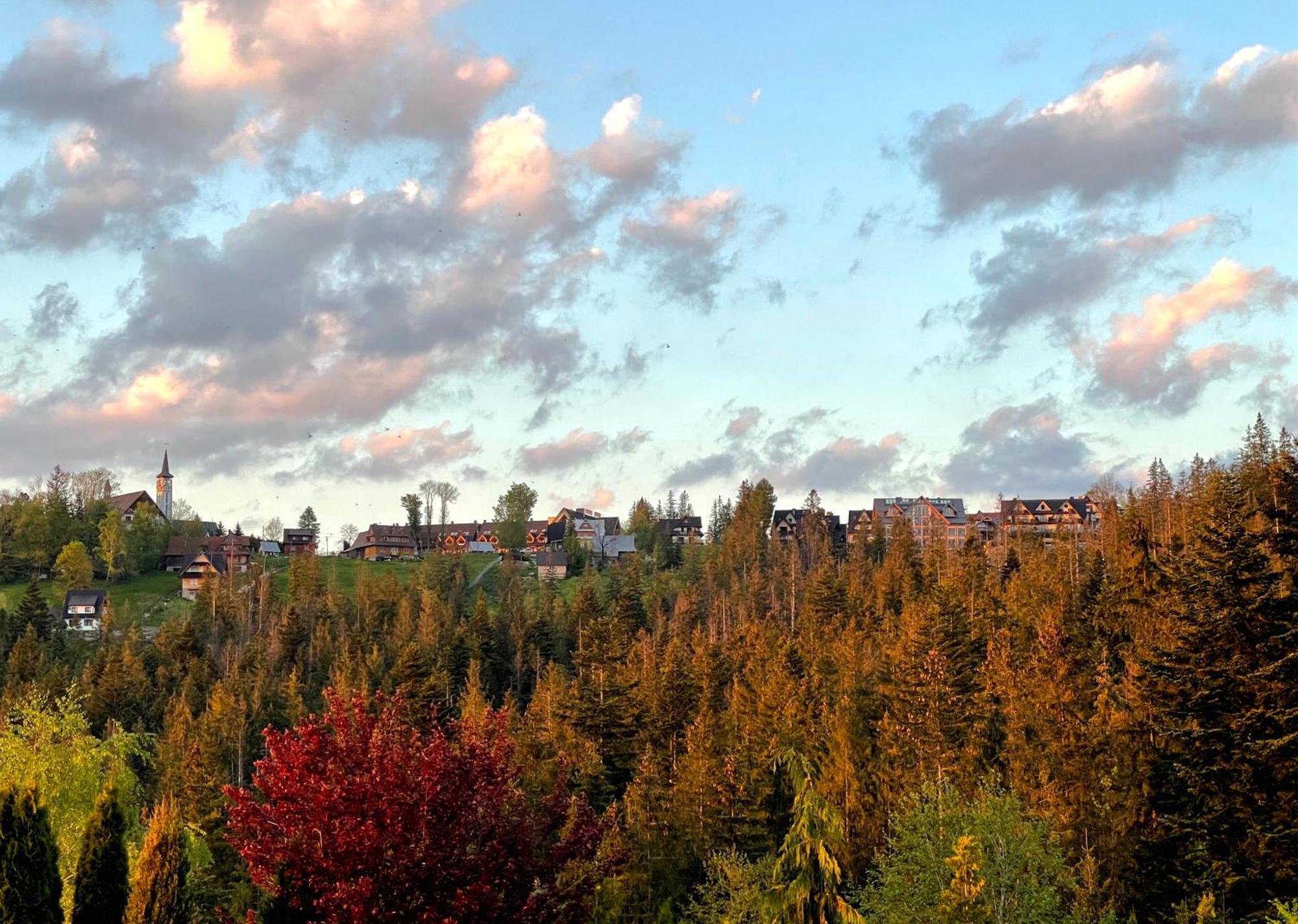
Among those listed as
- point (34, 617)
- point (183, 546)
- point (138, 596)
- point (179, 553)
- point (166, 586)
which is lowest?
point (34, 617)

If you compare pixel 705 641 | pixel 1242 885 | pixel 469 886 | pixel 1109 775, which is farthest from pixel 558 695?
pixel 469 886

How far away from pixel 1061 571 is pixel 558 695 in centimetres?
4115

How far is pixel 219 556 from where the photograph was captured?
17012 cm

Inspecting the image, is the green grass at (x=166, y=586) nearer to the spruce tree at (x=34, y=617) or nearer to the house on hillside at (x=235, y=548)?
the house on hillside at (x=235, y=548)

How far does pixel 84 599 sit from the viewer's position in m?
146

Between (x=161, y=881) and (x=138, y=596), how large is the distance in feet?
495

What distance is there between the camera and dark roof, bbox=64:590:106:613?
14500 centimetres

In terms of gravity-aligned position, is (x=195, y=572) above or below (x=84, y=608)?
above

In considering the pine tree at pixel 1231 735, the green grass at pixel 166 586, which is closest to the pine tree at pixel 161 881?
the pine tree at pixel 1231 735

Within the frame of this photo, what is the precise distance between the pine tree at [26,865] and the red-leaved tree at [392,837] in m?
6.18

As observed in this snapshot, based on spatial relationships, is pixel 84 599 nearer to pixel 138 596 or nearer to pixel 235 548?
pixel 138 596

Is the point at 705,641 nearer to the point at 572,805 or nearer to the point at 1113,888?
the point at 1113,888

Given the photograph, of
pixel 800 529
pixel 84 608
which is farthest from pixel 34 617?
pixel 800 529

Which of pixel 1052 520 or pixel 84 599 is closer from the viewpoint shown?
pixel 84 599
